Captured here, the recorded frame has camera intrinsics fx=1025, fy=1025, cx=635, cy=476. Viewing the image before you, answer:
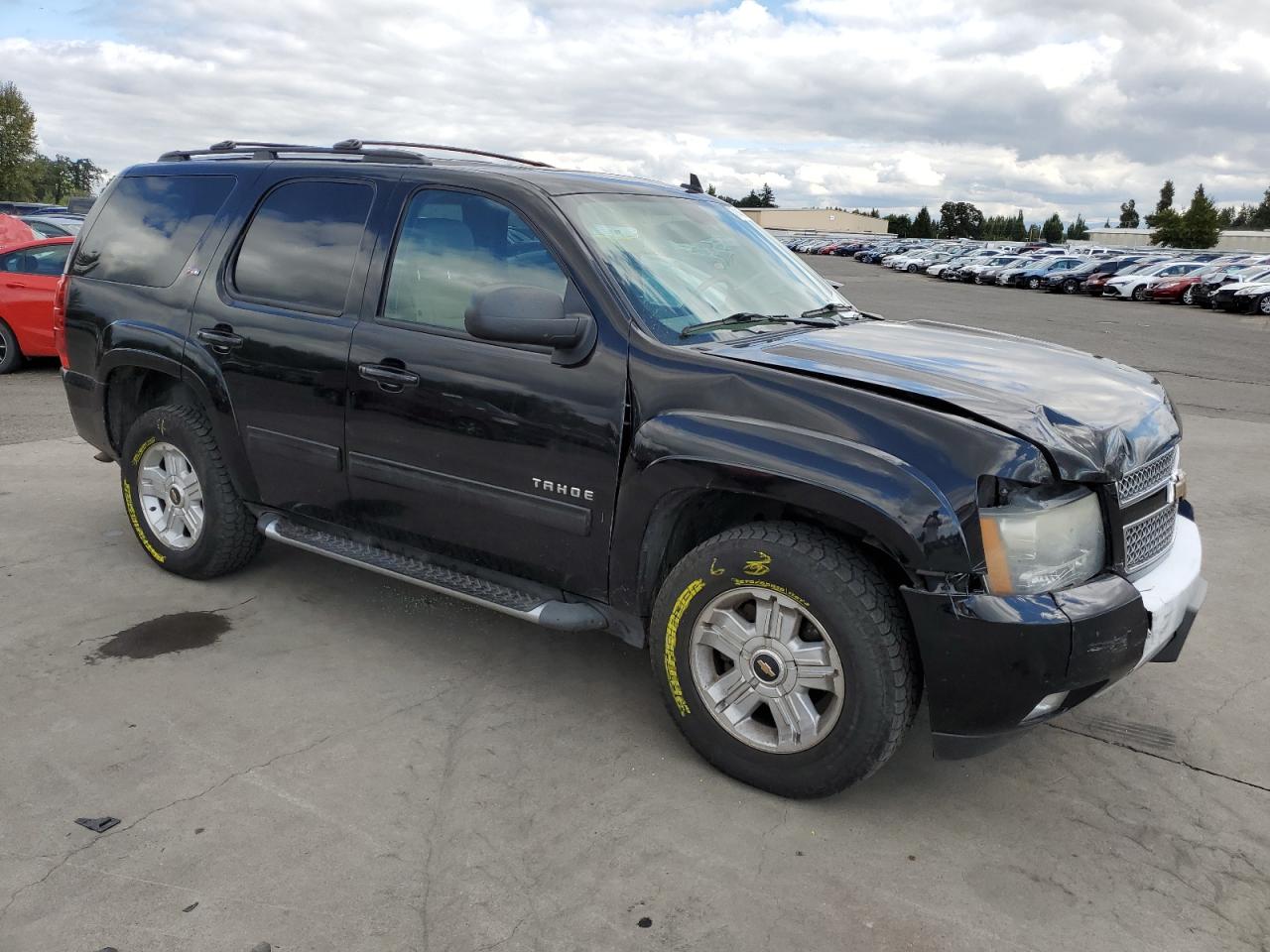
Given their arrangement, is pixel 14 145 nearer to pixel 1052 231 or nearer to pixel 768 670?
pixel 768 670

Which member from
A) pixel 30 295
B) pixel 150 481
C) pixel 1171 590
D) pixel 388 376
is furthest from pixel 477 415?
pixel 30 295

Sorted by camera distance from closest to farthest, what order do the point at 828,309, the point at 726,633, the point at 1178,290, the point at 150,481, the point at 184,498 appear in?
the point at 726,633 < the point at 828,309 < the point at 184,498 < the point at 150,481 < the point at 1178,290

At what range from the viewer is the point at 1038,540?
2.87m

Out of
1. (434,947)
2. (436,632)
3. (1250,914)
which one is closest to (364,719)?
(436,632)

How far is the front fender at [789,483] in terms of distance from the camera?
9.20 feet

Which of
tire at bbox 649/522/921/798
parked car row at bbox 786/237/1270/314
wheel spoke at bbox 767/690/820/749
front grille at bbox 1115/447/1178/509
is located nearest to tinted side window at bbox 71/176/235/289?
tire at bbox 649/522/921/798

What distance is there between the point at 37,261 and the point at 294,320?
844 centimetres

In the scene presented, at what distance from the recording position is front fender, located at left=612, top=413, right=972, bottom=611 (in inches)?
110

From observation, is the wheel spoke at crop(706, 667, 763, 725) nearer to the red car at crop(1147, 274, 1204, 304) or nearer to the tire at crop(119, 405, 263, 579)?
the tire at crop(119, 405, 263, 579)

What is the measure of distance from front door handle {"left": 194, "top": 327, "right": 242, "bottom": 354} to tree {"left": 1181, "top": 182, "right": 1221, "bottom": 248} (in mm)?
87640

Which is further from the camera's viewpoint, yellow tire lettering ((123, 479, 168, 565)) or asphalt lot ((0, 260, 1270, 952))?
yellow tire lettering ((123, 479, 168, 565))

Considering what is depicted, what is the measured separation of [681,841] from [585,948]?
531 millimetres

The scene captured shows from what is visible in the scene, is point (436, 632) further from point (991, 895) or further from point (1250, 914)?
point (1250, 914)

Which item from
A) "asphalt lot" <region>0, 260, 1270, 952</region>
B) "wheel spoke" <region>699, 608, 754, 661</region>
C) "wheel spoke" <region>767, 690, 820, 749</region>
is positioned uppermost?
"wheel spoke" <region>699, 608, 754, 661</region>
